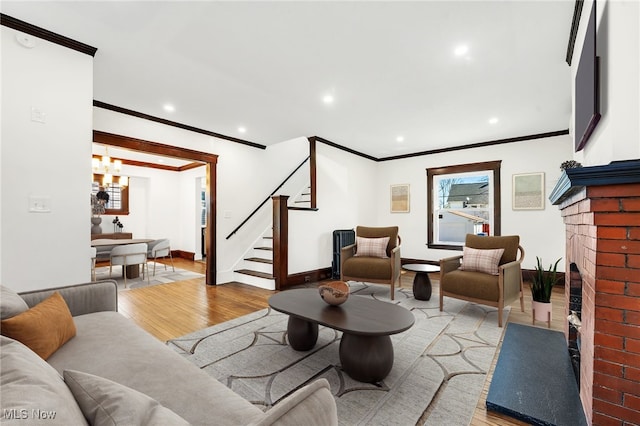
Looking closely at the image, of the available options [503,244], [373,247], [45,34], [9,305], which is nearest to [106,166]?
[45,34]

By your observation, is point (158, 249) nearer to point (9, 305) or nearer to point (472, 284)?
point (9, 305)

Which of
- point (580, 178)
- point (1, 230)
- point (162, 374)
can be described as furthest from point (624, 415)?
point (1, 230)

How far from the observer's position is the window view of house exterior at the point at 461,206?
227 inches

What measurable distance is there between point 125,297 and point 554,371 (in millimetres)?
4879

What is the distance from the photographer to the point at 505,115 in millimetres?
4195

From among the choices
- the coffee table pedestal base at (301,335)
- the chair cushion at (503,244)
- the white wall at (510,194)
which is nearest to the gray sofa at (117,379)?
the coffee table pedestal base at (301,335)

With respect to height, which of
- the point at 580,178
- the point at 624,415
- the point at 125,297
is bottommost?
the point at 125,297

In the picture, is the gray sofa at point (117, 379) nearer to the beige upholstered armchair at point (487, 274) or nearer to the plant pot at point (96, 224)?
the beige upholstered armchair at point (487, 274)

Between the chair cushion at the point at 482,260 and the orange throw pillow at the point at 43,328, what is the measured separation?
373cm

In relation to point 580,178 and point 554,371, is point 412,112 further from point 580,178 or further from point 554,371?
point 554,371

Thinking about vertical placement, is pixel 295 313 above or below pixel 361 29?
below

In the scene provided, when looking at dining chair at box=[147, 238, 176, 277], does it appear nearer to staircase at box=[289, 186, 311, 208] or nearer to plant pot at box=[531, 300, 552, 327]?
staircase at box=[289, 186, 311, 208]

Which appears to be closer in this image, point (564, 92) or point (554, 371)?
point (554, 371)

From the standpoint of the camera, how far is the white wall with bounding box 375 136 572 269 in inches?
195
